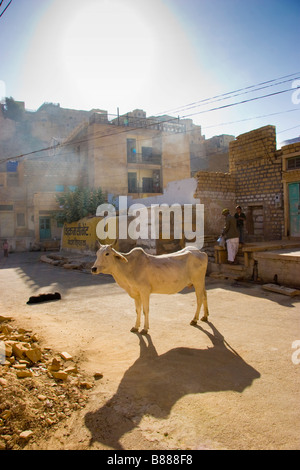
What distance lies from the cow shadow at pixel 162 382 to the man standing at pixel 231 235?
5.73 meters

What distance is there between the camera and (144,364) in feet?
13.3

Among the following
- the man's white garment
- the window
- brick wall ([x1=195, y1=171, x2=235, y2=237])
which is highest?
the window

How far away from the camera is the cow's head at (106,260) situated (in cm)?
485

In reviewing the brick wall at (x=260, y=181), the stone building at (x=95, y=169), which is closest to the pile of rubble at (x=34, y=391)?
the brick wall at (x=260, y=181)

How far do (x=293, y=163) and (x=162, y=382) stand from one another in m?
12.3

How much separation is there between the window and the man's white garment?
5285 mm

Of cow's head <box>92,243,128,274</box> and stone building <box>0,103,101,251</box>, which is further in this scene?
stone building <box>0,103,101,251</box>

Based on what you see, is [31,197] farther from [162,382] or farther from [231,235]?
[162,382]

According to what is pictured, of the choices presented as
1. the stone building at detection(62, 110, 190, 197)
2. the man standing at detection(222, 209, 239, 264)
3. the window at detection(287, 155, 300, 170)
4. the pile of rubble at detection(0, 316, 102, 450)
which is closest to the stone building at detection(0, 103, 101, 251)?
the stone building at detection(62, 110, 190, 197)

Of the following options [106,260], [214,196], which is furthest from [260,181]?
[106,260]

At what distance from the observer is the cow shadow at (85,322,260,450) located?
2.80 metres

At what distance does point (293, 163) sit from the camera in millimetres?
13023

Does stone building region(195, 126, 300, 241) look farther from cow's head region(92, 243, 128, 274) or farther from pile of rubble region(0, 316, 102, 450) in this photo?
pile of rubble region(0, 316, 102, 450)

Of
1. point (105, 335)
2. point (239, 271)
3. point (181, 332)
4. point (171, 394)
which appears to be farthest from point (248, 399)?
point (239, 271)
